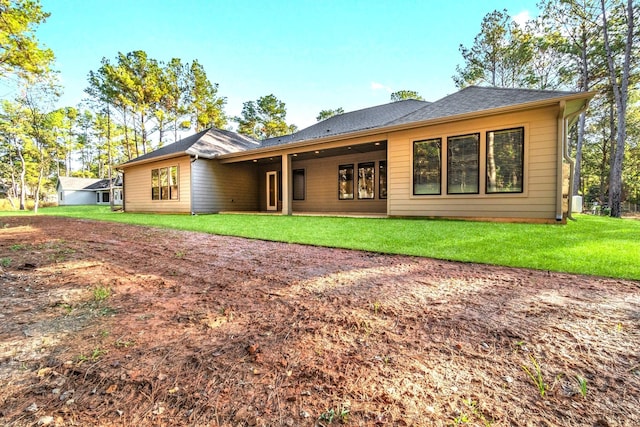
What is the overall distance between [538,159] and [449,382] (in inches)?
264

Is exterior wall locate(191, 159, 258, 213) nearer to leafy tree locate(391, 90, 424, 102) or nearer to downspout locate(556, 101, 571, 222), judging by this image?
downspout locate(556, 101, 571, 222)

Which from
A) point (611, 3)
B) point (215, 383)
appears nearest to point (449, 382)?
point (215, 383)

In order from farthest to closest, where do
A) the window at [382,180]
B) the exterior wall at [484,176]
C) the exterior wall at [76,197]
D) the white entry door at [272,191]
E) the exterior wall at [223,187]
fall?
the exterior wall at [76,197] < the white entry door at [272,191] < the exterior wall at [223,187] < the window at [382,180] < the exterior wall at [484,176]

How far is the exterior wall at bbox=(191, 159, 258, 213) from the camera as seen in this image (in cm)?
1152

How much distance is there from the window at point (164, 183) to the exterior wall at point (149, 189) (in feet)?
0.60

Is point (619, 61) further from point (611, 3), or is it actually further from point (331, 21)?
point (331, 21)

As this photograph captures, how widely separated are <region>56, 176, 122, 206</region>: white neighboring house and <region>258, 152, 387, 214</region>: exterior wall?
30.6 metres

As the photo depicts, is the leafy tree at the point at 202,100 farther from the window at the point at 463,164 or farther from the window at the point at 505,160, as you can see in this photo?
the window at the point at 505,160

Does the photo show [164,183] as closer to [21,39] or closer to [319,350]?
[21,39]

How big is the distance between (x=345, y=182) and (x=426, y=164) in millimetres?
4356

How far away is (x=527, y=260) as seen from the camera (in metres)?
3.18

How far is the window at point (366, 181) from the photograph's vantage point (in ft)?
35.6

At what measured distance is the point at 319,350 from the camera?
4.79 feet

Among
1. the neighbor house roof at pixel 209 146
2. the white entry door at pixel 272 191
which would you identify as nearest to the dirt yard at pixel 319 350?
the neighbor house roof at pixel 209 146
